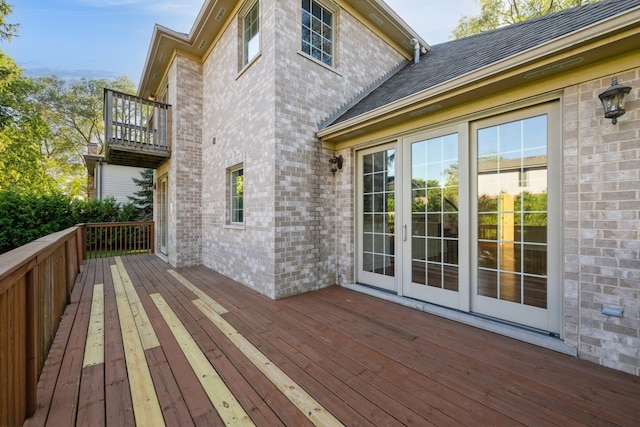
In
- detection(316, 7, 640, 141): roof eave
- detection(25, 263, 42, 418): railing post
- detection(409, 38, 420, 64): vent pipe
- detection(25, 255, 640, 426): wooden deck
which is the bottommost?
detection(25, 255, 640, 426): wooden deck

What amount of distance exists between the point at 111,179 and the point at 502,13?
20.0 m

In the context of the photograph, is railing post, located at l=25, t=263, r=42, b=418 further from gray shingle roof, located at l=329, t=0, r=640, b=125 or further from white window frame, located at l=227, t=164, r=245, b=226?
gray shingle roof, located at l=329, t=0, r=640, b=125

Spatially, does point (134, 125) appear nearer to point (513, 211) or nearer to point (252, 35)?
point (252, 35)

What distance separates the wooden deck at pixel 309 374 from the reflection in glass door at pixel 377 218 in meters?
0.85

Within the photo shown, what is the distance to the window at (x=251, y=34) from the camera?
4.81m

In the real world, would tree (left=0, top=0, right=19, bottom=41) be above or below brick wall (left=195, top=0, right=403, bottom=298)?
above

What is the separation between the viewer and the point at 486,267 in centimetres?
302

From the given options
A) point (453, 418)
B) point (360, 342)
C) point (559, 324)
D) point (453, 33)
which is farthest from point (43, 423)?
point (453, 33)

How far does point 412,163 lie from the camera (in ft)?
12.3

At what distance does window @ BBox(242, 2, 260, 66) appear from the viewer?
15.8 feet

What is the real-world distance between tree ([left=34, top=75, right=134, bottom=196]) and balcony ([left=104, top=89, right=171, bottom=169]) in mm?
14503

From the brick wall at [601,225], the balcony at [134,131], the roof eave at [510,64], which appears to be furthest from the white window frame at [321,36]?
the balcony at [134,131]

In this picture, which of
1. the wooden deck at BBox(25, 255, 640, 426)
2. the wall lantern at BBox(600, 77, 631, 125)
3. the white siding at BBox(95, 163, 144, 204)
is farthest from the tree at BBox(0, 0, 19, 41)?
the wall lantern at BBox(600, 77, 631, 125)

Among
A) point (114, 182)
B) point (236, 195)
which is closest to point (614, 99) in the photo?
point (236, 195)
